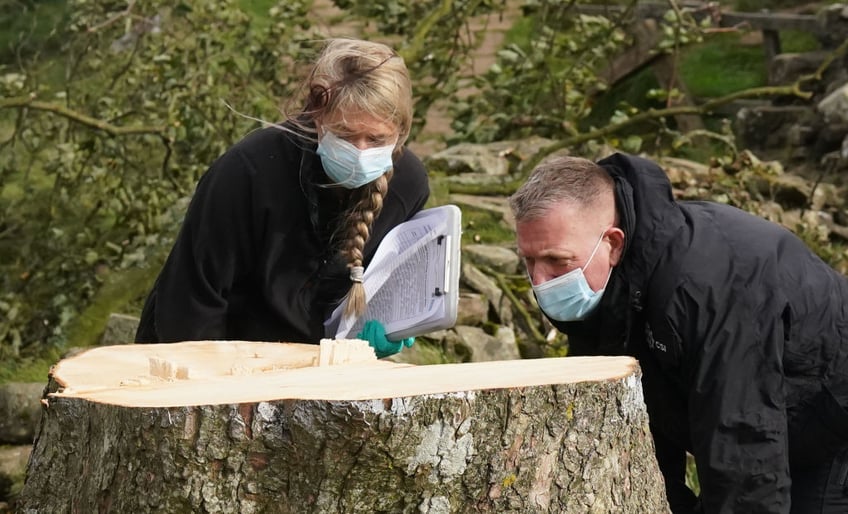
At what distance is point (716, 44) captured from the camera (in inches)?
368

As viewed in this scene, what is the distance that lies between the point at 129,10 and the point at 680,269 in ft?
13.5

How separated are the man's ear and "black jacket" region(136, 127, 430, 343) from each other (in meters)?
0.88

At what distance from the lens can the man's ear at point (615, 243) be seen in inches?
106

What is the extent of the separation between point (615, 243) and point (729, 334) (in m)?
0.35

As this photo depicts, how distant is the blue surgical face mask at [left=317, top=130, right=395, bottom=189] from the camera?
3.13 m

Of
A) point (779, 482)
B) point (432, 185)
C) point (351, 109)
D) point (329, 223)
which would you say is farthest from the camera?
point (432, 185)

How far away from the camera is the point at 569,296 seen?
281 cm

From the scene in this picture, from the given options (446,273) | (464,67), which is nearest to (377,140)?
(446,273)

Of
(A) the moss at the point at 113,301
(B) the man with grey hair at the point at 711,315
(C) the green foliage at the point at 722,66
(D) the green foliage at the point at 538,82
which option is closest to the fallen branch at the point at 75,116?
(A) the moss at the point at 113,301

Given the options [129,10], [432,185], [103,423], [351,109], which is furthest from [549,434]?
[129,10]

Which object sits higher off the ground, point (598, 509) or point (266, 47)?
point (598, 509)

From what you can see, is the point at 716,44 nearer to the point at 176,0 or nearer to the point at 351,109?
the point at 176,0

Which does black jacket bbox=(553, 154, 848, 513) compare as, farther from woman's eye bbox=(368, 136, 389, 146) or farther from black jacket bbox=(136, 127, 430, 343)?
black jacket bbox=(136, 127, 430, 343)

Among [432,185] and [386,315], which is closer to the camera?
[386,315]
